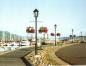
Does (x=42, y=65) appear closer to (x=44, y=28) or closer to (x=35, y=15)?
(x=35, y=15)

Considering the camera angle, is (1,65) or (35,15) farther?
(35,15)

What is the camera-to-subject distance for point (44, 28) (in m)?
120

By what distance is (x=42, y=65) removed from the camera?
21859mm

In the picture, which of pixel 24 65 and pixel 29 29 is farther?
pixel 29 29

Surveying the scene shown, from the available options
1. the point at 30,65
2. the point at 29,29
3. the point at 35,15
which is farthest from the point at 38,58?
the point at 29,29

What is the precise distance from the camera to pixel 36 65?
22281 mm

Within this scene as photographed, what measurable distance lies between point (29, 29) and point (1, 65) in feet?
302

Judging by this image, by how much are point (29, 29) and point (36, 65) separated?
93.6 metres

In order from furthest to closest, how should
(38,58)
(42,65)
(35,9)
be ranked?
(35,9) → (38,58) → (42,65)

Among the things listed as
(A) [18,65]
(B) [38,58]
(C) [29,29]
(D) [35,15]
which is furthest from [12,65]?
(C) [29,29]

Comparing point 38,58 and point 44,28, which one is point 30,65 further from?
point 44,28

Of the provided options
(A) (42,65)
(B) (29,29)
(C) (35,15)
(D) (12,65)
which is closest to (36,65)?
(A) (42,65)

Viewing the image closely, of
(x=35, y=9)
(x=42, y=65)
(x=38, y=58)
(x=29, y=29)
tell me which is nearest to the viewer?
(x=42, y=65)

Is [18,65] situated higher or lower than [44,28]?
lower
